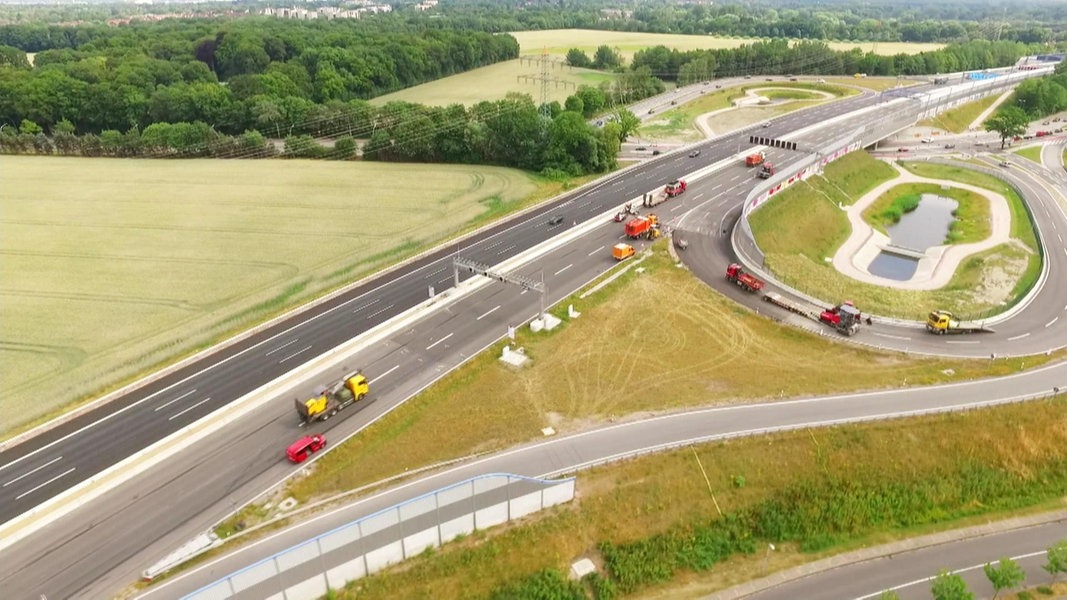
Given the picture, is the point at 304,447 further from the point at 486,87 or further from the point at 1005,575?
the point at 486,87

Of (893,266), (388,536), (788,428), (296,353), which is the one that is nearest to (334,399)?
(296,353)

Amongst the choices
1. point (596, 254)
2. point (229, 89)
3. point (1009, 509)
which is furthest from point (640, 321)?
point (229, 89)

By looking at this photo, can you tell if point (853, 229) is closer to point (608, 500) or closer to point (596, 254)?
point (596, 254)

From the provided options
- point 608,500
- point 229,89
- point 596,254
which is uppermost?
point 229,89

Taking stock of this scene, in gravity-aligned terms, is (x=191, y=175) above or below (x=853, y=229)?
above

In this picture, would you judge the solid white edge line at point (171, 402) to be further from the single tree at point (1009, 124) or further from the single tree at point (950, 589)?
the single tree at point (1009, 124)

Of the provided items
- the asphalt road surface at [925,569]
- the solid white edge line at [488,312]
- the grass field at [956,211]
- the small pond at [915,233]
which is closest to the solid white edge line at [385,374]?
the solid white edge line at [488,312]
